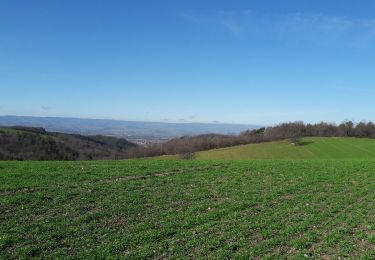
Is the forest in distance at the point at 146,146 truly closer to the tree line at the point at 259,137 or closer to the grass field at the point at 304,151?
the tree line at the point at 259,137

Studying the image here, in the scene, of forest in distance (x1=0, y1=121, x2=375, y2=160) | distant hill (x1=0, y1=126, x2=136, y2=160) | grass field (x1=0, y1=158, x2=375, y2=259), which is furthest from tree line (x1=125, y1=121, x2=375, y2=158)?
grass field (x1=0, y1=158, x2=375, y2=259)

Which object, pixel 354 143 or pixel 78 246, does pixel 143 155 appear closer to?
pixel 354 143

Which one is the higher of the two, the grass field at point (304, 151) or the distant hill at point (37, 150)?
the grass field at point (304, 151)

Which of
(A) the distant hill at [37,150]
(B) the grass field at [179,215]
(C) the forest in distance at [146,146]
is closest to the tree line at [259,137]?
(C) the forest in distance at [146,146]

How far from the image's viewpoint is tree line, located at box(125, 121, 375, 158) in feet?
342

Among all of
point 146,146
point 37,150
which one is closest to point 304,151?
point 146,146

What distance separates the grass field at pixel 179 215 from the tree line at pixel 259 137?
79.8 meters

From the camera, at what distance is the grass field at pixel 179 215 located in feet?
31.3

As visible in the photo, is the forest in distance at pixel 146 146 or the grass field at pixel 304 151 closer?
the grass field at pixel 304 151

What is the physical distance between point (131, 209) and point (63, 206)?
7.69 ft

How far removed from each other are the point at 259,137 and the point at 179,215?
105 m

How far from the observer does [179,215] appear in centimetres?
1239

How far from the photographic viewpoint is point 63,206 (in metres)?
12.9

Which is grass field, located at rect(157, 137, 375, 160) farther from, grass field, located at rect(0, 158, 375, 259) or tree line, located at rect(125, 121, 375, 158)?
grass field, located at rect(0, 158, 375, 259)
